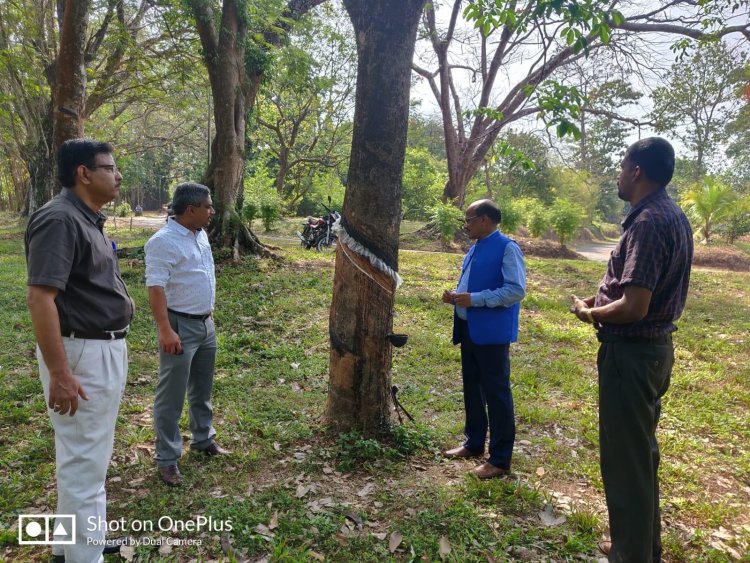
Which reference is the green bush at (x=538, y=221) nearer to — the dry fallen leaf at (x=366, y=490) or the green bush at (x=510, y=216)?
the green bush at (x=510, y=216)

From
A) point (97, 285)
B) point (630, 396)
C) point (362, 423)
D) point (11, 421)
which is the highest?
point (97, 285)

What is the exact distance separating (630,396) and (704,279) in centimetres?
1114

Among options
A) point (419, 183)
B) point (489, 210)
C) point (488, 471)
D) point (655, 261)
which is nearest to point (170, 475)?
point (488, 471)

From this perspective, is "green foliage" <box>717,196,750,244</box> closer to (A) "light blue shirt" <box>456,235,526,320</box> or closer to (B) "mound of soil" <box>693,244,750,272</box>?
(B) "mound of soil" <box>693,244,750,272</box>

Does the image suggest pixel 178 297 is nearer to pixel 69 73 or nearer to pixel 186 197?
pixel 186 197

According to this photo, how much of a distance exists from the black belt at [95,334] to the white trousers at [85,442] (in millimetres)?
19

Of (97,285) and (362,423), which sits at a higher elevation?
(97,285)

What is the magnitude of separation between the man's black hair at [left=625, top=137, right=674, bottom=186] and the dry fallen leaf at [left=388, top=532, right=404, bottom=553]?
7.85ft

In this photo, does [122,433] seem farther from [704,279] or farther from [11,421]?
[704,279]

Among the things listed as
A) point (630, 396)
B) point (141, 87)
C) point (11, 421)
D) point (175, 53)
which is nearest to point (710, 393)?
point (630, 396)

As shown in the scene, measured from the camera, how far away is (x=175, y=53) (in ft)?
41.2

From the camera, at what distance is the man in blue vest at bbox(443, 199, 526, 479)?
11.0 ft

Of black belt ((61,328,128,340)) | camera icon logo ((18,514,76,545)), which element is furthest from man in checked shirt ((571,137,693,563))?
camera icon logo ((18,514,76,545))

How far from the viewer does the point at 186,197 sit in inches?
126
